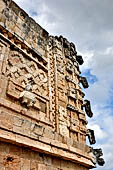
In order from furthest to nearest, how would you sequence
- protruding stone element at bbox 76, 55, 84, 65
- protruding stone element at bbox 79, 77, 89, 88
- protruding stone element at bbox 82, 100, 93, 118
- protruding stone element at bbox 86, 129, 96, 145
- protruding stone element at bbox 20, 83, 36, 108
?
protruding stone element at bbox 76, 55, 84, 65
protruding stone element at bbox 79, 77, 89, 88
protruding stone element at bbox 82, 100, 93, 118
protruding stone element at bbox 86, 129, 96, 145
protruding stone element at bbox 20, 83, 36, 108

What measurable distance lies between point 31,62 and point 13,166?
2.83 meters

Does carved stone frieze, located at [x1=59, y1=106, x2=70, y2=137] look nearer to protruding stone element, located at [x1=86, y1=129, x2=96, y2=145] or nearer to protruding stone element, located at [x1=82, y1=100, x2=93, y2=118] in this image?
protruding stone element, located at [x1=86, y1=129, x2=96, y2=145]

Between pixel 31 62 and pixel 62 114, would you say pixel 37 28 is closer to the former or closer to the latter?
pixel 31 62

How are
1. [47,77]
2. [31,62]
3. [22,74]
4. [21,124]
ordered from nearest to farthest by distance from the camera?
[21,124] → [22,74] → [31,62] → [47,77]

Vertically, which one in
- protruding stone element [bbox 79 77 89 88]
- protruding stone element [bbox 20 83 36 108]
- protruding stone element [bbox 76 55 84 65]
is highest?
protruding stone element [bbox 76 55 84 65]

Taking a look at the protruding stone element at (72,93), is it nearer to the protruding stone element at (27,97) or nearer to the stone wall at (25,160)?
the protruding stone element at (27,97)

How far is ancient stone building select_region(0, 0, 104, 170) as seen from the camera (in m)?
3.95

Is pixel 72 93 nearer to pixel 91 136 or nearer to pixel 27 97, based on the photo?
pixel 91 136

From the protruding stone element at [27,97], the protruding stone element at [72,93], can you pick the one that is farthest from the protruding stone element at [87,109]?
the protruding stone element at [27,97]

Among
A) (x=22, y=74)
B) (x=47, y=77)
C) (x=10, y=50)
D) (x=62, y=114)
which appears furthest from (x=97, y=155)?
(x=10, y=50)

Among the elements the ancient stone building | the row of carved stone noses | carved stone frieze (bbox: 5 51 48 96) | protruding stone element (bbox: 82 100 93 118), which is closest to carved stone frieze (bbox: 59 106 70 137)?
the ancient stone building

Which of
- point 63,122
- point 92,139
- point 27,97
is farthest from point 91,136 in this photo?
point 27,97

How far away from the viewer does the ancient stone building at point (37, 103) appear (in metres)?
3.95

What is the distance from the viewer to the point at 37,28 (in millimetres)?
6430
